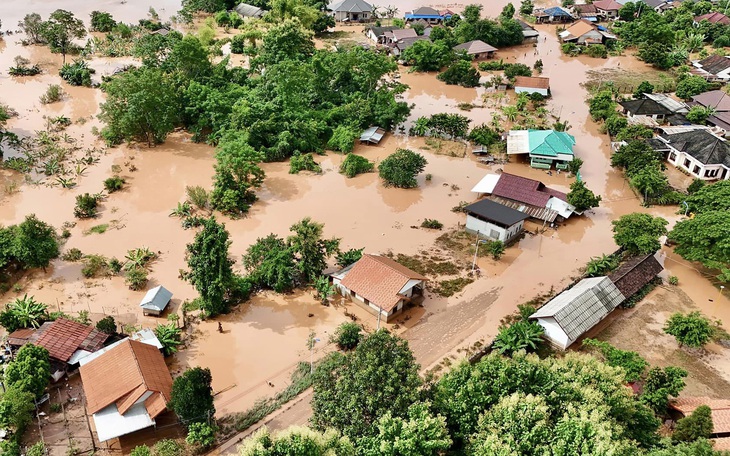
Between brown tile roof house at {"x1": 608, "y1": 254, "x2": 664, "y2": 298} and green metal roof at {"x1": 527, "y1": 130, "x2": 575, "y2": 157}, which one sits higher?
green metal roof at {"x1": 527, "y1": 130, "x2": 575, "y2": 157}

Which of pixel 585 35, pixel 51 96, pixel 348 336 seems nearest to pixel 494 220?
pixel 348 336

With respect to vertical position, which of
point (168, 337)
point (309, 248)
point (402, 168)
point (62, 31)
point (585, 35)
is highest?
point (62, 31)

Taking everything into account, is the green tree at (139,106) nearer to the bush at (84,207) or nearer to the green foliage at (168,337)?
the bush at (84,207)

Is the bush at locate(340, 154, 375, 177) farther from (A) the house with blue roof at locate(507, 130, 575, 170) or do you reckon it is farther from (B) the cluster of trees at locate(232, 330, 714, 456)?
(B) the cluster of trees at locate(232, 330, 714, 456)

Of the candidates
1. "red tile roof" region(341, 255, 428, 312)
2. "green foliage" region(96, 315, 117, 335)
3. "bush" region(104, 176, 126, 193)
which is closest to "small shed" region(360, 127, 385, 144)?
"red tile roof" region(341, 255, 428, 312)

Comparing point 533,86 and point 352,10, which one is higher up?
point 352,10

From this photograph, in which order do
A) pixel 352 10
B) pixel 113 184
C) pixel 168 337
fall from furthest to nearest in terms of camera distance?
pixel 352 10 < pixel 113 184 < pixel 168 337

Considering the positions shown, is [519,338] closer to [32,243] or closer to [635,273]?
[635,273]
